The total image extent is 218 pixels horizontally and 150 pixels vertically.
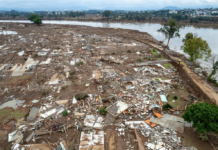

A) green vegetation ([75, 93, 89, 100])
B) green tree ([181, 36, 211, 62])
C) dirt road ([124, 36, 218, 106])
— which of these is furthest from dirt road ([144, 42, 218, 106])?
green vegetation ([75, 93, 89, 100])

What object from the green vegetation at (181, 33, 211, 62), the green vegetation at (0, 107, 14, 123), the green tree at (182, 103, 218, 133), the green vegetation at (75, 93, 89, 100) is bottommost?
the green vegetation at (0, 107, 14, 123)

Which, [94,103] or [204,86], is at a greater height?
[204,86]

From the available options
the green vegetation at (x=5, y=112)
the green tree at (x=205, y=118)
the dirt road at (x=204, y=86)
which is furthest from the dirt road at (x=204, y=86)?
the green vegetation at (x=5, y=112)

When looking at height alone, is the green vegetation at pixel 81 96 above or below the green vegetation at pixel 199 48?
below

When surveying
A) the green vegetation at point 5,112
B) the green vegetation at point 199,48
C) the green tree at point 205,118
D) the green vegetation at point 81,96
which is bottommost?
the green vegetation at point 5,112

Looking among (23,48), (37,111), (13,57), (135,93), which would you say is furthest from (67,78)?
(23,48)

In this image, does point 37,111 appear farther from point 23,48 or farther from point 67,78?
point 23,48

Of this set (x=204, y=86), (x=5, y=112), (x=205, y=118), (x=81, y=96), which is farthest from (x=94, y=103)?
(x=204, y=86)

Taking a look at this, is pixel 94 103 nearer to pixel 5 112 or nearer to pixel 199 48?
pixel 5 112

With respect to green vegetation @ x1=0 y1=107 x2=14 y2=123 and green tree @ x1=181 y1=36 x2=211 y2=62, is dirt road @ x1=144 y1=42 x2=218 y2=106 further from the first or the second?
green vegetation @ x1=0 y1=107 x2=14 y2=123

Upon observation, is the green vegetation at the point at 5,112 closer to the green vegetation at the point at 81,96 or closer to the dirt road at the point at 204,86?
the green vegetation at the point at 81,96

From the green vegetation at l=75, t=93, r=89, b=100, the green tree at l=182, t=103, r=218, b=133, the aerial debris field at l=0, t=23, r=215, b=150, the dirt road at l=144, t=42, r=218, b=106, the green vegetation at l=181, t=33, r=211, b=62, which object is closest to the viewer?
the green tree at l=182, t=103, r=218, b=133
